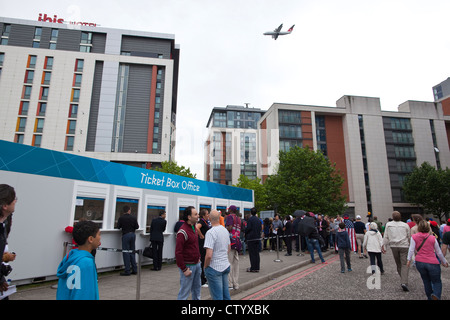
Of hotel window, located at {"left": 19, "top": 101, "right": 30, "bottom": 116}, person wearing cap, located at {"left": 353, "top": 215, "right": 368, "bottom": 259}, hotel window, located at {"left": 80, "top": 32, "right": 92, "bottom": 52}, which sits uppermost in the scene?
hotel window, located at {"left": 80, "top": 32, "right": 92, "bottom": 52}

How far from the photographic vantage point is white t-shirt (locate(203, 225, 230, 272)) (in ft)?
14.6

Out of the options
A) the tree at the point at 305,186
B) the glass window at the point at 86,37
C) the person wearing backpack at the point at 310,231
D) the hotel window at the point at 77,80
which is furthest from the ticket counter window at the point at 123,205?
the glass window at the point at 86,37

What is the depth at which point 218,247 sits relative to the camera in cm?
455

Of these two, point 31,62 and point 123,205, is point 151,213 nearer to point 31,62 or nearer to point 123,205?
point 123,205

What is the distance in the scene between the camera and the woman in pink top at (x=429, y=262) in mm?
5418

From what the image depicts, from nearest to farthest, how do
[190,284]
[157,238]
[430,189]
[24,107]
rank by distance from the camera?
[190,284] → [157,238] → [430,189] → [24,107]

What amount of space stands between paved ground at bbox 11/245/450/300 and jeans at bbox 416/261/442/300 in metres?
0.78

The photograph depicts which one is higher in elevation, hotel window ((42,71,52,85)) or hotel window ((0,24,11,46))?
hotel window ((0,24,11,46))

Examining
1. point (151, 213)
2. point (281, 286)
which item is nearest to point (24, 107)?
point (151, 213)

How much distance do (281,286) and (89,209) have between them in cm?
609

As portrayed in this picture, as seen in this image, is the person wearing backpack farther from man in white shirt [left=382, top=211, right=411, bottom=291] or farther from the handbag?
the handbag

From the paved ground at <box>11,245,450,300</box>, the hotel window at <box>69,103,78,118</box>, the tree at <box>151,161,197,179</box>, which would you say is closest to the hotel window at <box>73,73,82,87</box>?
the hotel window at <box>69,103,78,118</box>

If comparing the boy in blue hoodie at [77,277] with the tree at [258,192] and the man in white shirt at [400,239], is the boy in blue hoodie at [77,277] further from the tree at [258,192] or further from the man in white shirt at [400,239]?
the tree at [258,192]

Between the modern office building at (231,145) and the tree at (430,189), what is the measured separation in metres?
36.9
